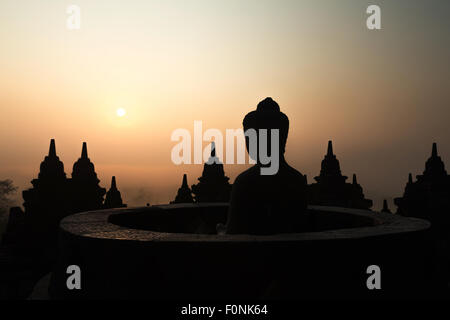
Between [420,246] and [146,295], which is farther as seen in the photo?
[420,246]

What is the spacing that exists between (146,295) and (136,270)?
255 mm

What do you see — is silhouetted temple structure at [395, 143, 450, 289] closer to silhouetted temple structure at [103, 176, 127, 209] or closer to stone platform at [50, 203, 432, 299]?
silhouetted temple structure at [103, 176, 127, 209]

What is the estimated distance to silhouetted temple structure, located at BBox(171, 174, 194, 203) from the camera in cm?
1578

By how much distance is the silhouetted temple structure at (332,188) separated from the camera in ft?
48.5

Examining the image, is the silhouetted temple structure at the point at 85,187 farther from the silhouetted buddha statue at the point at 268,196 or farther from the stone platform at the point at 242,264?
the stone platform at the point at 242,264

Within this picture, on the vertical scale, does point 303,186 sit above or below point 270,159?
below

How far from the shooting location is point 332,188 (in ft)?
48.6

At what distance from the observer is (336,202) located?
1448 cm

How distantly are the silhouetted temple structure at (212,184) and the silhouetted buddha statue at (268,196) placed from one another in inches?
355

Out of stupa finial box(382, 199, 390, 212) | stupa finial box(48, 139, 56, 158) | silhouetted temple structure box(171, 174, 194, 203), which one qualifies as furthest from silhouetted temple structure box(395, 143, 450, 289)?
stupa finial box(48, 139, 56, 158)

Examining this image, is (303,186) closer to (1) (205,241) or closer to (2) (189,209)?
(1) (205,241)
